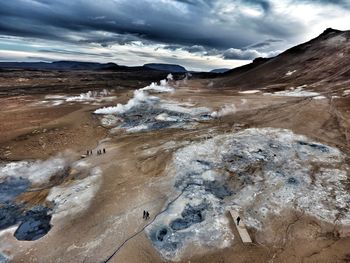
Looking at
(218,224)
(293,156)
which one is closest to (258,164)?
(293,156)

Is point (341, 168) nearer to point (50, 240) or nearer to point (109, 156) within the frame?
point (109, 156)

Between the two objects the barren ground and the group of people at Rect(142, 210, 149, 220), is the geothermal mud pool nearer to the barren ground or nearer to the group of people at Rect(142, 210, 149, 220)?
the barren ground

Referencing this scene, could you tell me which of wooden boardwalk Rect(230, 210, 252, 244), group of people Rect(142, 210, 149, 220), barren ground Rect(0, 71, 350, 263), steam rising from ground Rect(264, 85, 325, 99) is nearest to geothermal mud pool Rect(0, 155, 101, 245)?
barren ground Rect(0, 71, 350, 263)

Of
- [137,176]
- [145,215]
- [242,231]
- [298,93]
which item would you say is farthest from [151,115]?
[242,231]

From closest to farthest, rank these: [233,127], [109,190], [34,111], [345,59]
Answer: [109,190] → [233,127] → [34,111] → [345,59]

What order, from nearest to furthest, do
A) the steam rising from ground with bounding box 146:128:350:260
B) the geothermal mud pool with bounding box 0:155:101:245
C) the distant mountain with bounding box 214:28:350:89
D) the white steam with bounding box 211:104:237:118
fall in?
the steam rising from ground with bounding box 146:128:350:260 < the geothermal mud pool with bounding box 0:155:101:245 < the white steam with bounding box 211:104:237:118 < the distant mountain with bounding box 214:28:350:89

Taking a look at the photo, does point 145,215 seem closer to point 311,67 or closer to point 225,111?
point 225,111

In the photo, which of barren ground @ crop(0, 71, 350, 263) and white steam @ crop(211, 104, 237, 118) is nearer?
barren ground @ crop(0, 71, 350, 263)
